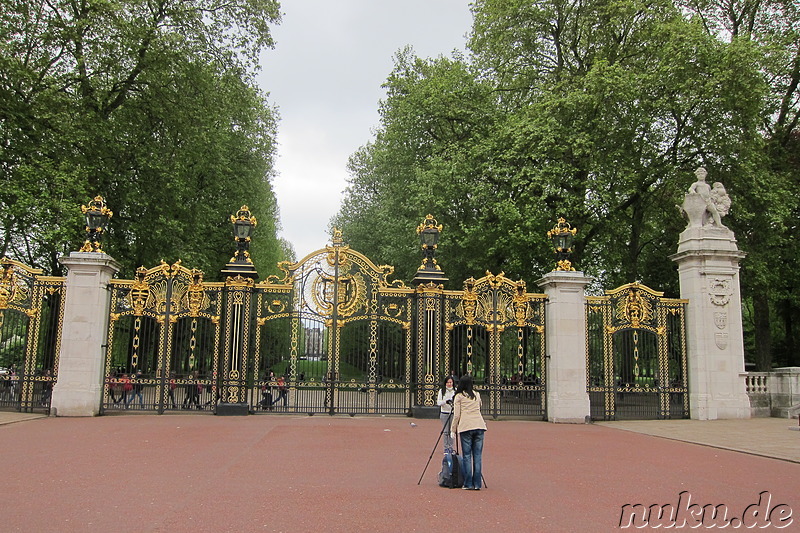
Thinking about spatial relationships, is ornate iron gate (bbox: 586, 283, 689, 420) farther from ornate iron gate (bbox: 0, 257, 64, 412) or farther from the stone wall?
ornate iron gate (bbox: 0, 257, 64, 412)

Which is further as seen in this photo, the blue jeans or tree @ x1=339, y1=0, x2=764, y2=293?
tree @ x1=339, y1=0, x2=764, y2=293

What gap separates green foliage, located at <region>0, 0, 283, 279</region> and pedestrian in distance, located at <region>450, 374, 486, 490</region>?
15.6 metres

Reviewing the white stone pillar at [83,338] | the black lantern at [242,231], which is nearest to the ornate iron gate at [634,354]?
the black lantern at [242,231]

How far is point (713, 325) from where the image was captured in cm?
1659

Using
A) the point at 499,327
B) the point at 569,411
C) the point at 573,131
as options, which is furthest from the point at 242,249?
the point at 573,131

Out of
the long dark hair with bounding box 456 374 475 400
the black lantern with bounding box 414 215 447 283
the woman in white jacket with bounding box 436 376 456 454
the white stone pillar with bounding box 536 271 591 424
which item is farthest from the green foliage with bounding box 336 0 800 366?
the long dark hair with bounding box 456 374 475 400

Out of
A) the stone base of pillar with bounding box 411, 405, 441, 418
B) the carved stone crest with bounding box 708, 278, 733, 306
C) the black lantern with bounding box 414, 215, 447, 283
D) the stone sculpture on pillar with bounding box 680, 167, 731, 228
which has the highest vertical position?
the stone sculpture on pillar with bounding box 680, 167, 731, 228

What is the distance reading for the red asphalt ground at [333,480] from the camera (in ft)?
19.9

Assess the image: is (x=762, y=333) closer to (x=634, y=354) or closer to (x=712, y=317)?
(x=712, y=317)

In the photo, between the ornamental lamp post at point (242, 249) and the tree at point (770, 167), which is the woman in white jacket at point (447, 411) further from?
the tree at point (770, 167)

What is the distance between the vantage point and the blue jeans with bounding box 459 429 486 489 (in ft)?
24.8

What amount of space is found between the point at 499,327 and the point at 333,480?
29.6 ft

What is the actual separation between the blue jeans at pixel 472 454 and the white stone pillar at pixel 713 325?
1096 centimetres

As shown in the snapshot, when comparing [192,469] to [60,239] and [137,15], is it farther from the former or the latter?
[137,15]
